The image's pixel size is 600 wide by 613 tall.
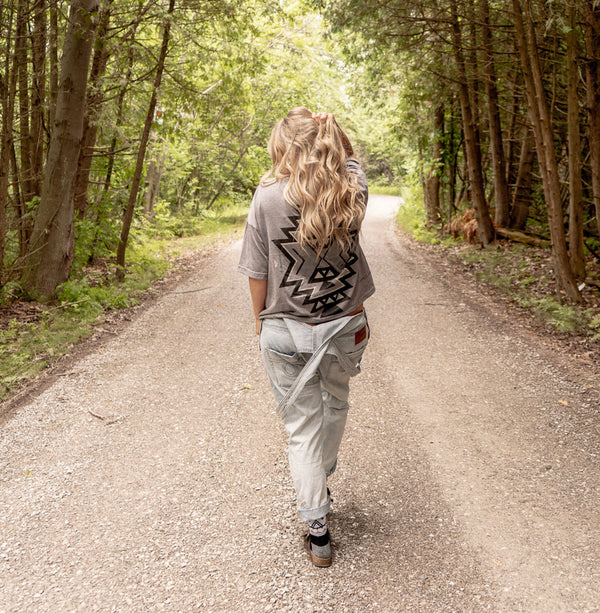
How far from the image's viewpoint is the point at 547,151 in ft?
25.5

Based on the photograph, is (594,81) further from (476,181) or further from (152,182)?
(152,182)

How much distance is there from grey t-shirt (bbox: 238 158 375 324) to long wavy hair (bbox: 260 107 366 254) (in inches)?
2.4

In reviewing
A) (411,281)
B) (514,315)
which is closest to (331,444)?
(514,315)

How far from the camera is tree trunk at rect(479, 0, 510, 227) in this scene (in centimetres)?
1008

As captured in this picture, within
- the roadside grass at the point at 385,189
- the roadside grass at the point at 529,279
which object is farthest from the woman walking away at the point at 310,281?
the roadside grass at the point at 385,189

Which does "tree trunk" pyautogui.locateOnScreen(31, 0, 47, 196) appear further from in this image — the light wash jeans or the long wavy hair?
the light wash jeans

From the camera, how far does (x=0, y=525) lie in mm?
3270

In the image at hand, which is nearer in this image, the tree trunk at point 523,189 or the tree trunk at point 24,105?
the tree trunk at point 24,105

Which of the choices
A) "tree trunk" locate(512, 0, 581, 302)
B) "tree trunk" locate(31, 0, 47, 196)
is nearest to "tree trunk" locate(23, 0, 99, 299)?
"tree trunk" locate(31, 0, 47, 196)

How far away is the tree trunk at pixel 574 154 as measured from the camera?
736 cm

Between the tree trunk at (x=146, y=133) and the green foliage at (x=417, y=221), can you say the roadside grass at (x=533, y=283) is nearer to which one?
the green foliage at (x=417, y=221)

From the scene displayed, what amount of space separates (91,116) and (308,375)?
8202 millimetres

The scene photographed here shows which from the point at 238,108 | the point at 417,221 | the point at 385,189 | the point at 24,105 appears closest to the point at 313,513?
the point at 24,105

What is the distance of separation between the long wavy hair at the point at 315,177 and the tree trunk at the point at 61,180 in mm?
6411
